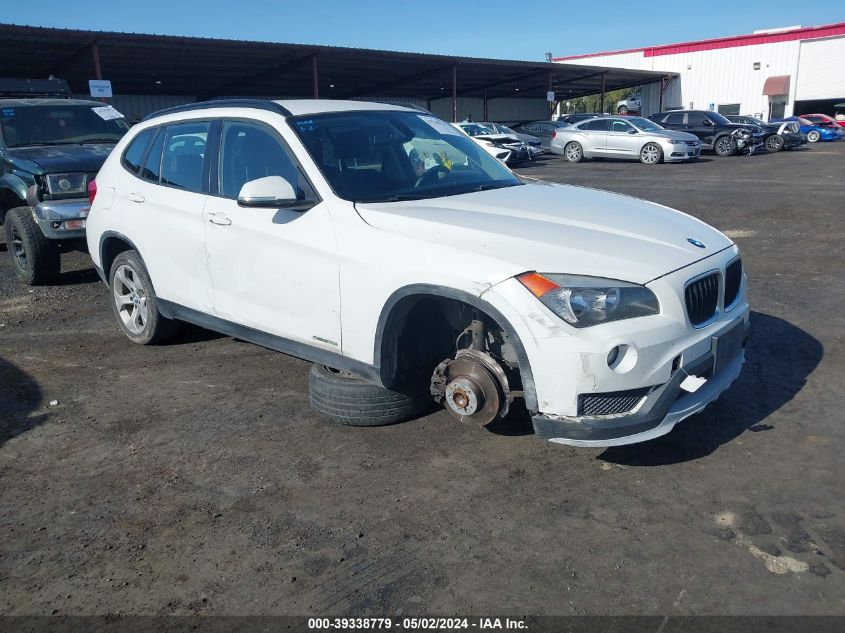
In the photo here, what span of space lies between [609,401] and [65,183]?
6578mm

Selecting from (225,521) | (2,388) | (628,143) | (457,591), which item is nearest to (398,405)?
(225,521)

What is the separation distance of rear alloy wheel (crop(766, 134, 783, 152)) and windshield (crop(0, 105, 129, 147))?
2674 cm

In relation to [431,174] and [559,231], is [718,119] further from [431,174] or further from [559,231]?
[559,231]

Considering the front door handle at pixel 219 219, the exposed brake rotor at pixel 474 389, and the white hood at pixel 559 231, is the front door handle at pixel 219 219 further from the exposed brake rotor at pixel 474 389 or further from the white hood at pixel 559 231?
the exposed brake rotor at pixel 474 389

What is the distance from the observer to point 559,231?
3.52 meters

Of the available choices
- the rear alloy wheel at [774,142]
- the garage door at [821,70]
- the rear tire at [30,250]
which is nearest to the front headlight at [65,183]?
the rear tire at [30,250]

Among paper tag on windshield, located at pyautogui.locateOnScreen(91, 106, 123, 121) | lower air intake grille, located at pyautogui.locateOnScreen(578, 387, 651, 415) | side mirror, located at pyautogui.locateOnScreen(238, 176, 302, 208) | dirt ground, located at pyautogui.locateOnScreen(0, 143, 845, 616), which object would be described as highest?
paper tag on windshield, located at pyautogui.locateOnScreen(91, 106, 123, 121)

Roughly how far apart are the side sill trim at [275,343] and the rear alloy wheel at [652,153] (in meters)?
21.8

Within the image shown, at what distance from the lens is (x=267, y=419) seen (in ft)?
14.2

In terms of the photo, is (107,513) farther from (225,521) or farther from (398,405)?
(398,405)

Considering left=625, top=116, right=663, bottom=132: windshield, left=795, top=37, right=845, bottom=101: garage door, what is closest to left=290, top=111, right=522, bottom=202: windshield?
left=625, top=116, right=663, bottom=132: windshield

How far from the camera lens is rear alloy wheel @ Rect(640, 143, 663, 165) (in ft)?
78.6

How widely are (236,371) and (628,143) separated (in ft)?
72.5

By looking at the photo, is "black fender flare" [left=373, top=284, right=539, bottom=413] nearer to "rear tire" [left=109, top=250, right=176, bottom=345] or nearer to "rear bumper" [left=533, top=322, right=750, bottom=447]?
"rear bumper" [left=533, top=322, right=750, bottom=447]
